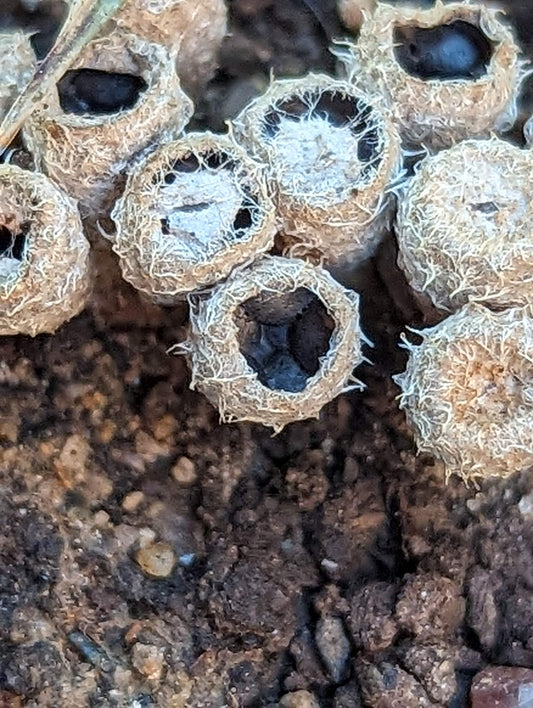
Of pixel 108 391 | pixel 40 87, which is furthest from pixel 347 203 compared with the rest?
pixel 108 391

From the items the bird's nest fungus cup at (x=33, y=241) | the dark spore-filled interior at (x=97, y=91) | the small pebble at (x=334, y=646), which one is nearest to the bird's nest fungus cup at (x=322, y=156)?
the dark spore-filled interior at (x=97, y=91)

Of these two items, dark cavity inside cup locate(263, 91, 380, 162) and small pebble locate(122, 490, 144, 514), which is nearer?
dark cavity inside cup locate(263, 91, 380, 162)

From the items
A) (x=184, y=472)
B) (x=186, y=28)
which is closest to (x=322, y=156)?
(x=186, y=28)

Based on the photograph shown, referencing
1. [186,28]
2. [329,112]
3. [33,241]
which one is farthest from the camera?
[186,28]

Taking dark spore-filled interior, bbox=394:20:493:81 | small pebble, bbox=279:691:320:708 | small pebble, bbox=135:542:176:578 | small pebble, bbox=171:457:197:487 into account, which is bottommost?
small pebble, bbox=279:691:320:708

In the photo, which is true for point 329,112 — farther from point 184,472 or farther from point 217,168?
point 184,472

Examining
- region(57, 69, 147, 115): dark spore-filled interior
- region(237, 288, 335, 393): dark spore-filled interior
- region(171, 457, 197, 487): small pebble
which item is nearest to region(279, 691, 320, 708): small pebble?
region(171, 457, 197, 487): small pebble

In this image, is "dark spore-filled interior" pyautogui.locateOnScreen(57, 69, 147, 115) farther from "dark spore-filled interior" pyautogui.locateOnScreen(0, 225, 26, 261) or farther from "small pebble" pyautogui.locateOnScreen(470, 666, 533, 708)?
"small pebble" pyautogui.locateOnScreen(470, 666, 533, 708)
